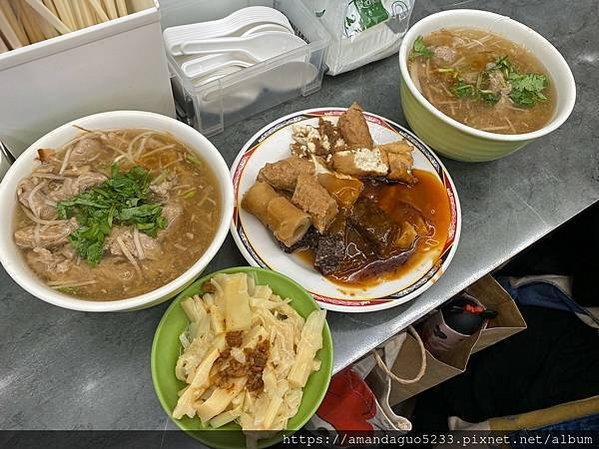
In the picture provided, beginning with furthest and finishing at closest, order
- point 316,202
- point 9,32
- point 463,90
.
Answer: point 463,90
point 316,202
point 9,32

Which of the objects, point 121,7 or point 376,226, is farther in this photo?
point 376,226

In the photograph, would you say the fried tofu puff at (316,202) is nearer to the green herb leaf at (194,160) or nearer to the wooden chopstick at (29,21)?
the green herb leaf at (194,160)

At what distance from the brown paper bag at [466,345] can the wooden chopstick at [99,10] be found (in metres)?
1.19

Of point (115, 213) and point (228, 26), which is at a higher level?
point (228, 26)

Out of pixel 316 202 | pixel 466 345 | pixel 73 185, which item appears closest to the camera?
pixel 73 185

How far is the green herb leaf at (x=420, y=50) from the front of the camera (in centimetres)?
145

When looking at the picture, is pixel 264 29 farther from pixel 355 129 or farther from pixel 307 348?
pixel 307 348

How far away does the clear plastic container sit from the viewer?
1.36 m

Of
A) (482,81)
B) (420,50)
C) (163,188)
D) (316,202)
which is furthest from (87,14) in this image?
(482,81)

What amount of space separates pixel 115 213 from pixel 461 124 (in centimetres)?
86

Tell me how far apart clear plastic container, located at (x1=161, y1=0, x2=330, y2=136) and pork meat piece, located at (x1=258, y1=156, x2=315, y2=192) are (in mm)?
270

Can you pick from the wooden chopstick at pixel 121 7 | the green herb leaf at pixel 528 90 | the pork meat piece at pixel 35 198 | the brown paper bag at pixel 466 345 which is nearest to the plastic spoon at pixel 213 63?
the wooden chopstick at pixel 121 7

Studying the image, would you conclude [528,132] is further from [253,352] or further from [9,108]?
[9,108]

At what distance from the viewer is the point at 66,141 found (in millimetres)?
1097
